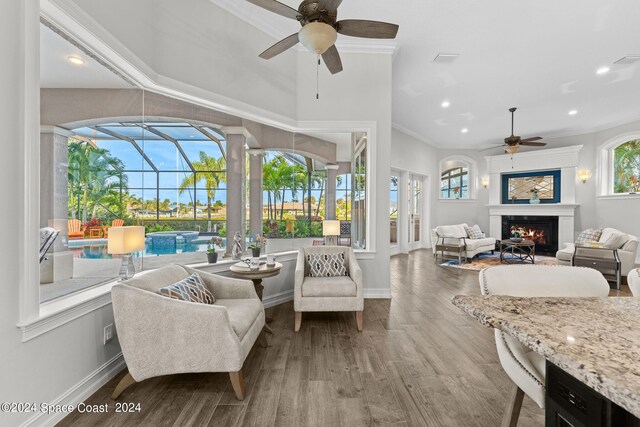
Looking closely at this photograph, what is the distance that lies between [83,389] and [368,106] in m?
4.17

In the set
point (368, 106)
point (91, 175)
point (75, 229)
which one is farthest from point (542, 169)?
point (75, 229)

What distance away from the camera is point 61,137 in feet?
6.95

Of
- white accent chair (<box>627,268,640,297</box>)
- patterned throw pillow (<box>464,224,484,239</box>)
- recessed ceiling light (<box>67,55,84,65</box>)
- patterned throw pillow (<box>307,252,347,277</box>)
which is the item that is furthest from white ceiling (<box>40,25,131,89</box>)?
patterned throw pillow (<box>464,224,484,239</box>)

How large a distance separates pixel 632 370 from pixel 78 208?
10.2ft

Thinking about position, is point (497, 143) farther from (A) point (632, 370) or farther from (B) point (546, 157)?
(A) point (632, 370)

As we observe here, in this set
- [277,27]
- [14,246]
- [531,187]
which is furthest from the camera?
[531,187]

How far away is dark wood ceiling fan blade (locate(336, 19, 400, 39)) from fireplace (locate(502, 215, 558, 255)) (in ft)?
28.2

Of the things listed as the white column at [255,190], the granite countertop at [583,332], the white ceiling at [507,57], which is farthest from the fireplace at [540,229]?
the granite countertop at [583,332]

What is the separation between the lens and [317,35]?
2.18 meters

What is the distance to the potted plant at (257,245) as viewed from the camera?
11.6 ft

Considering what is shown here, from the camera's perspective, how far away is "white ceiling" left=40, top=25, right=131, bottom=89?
1.95 m

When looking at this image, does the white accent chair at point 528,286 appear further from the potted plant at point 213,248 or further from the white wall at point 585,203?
the white wall at point 585,203

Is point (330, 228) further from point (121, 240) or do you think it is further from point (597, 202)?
point (597, 202)

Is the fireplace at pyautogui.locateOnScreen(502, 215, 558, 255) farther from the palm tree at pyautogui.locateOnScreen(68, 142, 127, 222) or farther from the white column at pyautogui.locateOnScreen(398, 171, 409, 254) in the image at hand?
the palm tree at pyautogui.locateOnScreen(68, 142, 127, 222)
